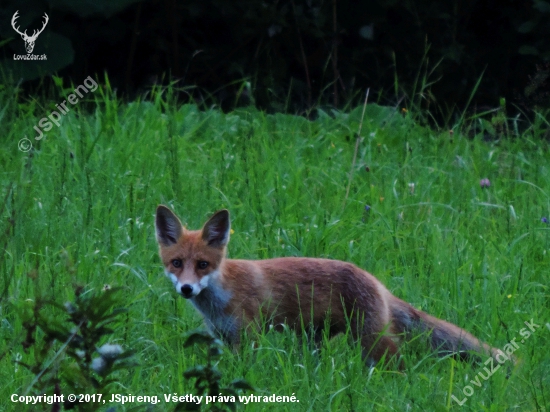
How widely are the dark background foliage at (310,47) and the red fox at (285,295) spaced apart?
12.9 ft

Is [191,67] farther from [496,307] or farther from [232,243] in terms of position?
[496,307]

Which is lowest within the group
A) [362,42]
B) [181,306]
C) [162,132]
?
[181,306]

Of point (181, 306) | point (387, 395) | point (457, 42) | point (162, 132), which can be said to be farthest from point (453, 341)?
point (457, 42)

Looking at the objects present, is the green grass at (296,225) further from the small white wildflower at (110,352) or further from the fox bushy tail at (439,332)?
the small white wildflower at (110,352)

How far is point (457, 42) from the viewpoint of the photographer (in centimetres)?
846

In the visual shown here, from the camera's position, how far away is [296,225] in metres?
4.94

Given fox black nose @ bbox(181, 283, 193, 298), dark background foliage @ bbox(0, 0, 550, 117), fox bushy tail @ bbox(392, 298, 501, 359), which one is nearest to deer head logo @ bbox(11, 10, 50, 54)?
dark background foliage @ bbox(0, 0, 550, 117)

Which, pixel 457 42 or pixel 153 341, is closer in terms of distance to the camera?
pixel 153 341

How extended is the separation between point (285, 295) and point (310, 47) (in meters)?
5.33

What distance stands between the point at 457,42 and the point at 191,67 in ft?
8.62

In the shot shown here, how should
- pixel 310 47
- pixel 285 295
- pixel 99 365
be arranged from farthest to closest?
pixel 310 47
pixel 285 295
pixel 99 365

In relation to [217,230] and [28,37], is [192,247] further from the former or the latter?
[28,37]

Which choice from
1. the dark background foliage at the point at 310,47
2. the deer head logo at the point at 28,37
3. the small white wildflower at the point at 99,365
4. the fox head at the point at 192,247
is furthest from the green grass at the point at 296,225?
the dark background foliage at the point at 310,47

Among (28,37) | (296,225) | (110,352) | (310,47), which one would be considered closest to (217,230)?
(296,225)
